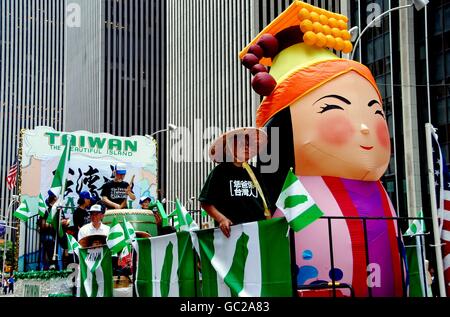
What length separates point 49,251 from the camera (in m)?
11.8

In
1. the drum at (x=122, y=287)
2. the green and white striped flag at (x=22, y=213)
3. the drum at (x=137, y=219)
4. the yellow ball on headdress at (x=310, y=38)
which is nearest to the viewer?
the yellow ball on headdress at (x=310, y=38)

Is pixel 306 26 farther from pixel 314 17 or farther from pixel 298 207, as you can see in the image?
pixel 298 207

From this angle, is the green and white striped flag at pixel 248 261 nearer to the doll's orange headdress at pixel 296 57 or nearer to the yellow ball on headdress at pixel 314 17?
the doll's orange headdress at pixel 296 57

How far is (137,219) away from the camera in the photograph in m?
10.4

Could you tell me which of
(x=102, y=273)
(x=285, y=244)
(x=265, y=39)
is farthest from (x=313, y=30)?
(x=102, y=273)

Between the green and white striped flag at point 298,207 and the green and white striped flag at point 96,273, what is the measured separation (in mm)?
3816

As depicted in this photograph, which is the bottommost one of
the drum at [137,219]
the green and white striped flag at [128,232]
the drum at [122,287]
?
the drum at [122,287]

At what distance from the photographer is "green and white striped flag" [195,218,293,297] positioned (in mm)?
5531

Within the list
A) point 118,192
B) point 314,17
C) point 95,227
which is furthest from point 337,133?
point 118,192

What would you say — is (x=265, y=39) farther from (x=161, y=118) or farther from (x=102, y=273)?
(x=161, y=118)

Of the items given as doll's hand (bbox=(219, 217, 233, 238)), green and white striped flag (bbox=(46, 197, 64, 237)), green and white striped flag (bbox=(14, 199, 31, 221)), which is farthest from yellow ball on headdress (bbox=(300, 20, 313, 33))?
green and white striped flag (bbox=(14, 199, 31, 221))

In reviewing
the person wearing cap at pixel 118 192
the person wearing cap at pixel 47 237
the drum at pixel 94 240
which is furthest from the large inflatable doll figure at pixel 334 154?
the person wearing cap at pixel 47 237

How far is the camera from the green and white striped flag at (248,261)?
18.1ft

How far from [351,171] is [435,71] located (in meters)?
33.0
